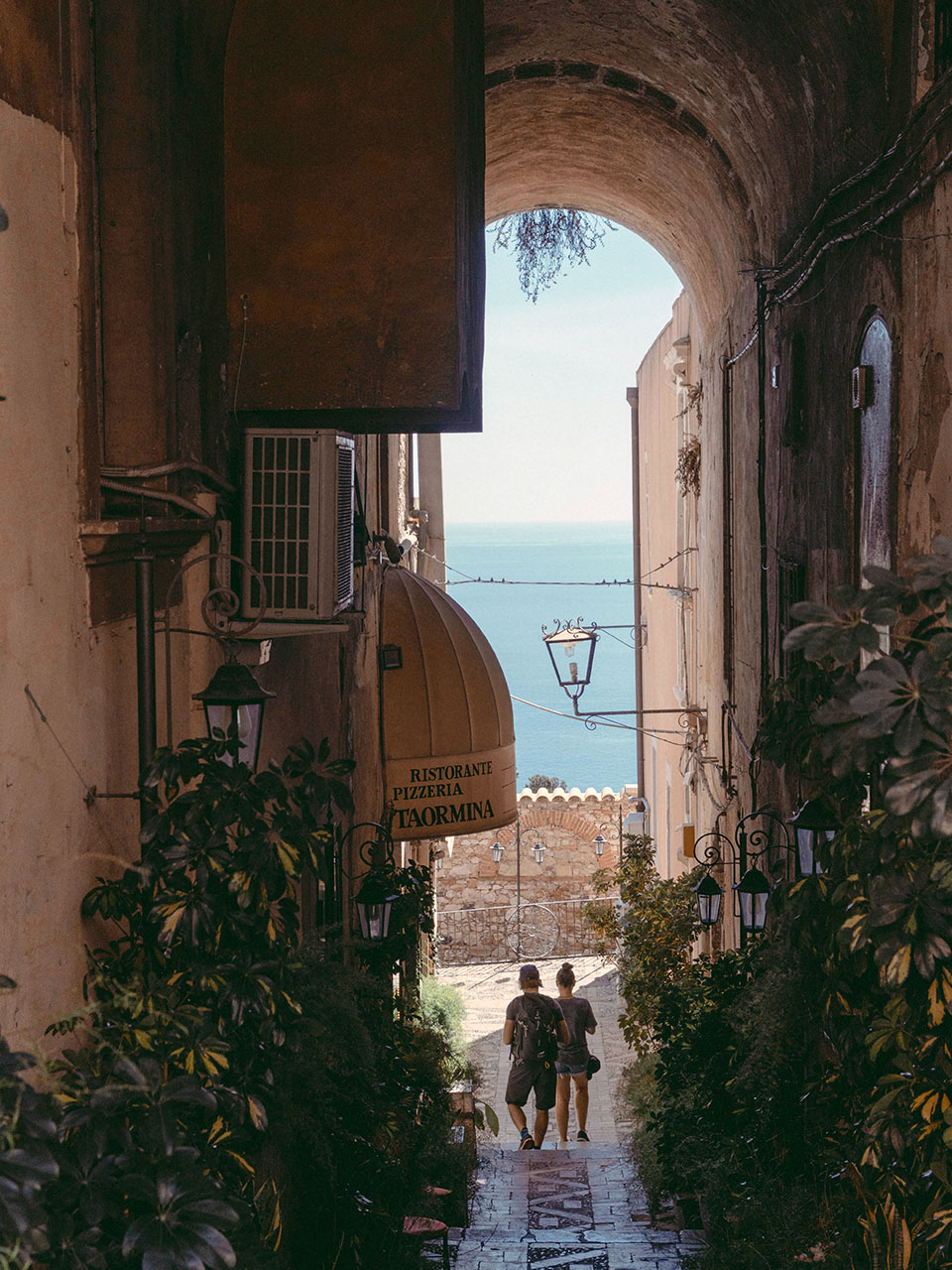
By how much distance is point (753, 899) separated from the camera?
737 cm

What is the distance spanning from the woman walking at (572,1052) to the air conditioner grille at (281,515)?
6.46 metres

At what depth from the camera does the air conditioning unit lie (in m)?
5.46

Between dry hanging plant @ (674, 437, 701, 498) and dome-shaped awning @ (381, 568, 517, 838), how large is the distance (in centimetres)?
367

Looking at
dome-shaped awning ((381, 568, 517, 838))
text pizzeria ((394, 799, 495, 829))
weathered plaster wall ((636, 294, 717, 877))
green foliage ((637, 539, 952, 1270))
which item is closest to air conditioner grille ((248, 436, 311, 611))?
green foliage ((637, 539, 952, 1270))

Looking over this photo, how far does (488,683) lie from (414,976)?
9.39 ft

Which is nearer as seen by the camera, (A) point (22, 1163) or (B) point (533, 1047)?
(A) point (22, 1163)

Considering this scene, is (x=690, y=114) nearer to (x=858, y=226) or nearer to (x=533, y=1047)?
(x=858, y=226)

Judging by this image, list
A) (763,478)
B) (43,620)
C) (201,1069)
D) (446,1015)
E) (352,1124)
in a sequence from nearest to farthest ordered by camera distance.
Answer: (201,1069)
(43,620)
(352,1124)
(763,478)
(446,1015)

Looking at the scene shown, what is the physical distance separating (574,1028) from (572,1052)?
203mm

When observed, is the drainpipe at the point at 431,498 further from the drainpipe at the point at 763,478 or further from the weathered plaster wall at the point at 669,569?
the drainpipe at the point at 763,478

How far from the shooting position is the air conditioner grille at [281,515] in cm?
552

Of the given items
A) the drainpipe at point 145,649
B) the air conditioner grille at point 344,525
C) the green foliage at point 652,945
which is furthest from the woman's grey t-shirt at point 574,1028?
the drainpipe at point 145,649

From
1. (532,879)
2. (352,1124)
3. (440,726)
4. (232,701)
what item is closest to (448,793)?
(440,726)

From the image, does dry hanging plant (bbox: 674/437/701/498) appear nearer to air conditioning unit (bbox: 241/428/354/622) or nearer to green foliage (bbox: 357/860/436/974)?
green foliage (bbox: 357/860/436/974)
